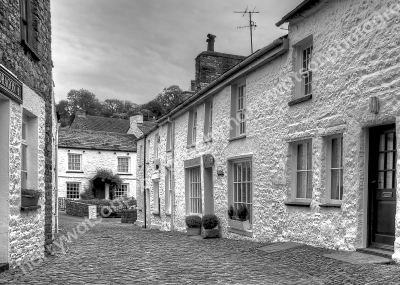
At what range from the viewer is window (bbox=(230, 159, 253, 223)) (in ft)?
44.5

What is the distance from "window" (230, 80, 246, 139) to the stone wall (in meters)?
27.1

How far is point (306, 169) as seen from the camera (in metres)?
10.9

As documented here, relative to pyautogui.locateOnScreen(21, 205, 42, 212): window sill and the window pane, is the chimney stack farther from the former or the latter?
pyautogui.locateOnScreen(21, 205, 42, 212): window sill

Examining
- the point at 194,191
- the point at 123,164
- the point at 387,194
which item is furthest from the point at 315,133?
the point at 123,164

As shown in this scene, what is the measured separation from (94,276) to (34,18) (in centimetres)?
565

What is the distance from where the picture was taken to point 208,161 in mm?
16062

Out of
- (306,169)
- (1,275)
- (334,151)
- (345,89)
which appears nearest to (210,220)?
(306,169)

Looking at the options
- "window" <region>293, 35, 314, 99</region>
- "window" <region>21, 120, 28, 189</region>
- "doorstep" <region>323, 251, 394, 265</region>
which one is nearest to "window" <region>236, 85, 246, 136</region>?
"window" <region>293, 35, 314, 99</region>

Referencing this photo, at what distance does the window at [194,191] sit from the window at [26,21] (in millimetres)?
9191

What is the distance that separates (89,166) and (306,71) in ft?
104

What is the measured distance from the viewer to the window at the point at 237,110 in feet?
46.6

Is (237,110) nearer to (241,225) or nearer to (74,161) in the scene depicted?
(241,225)

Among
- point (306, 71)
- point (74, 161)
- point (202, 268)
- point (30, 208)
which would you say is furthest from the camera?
point (74, 161)

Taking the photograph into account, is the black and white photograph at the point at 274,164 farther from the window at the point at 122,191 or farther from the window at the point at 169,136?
the window at the point at 122,191
